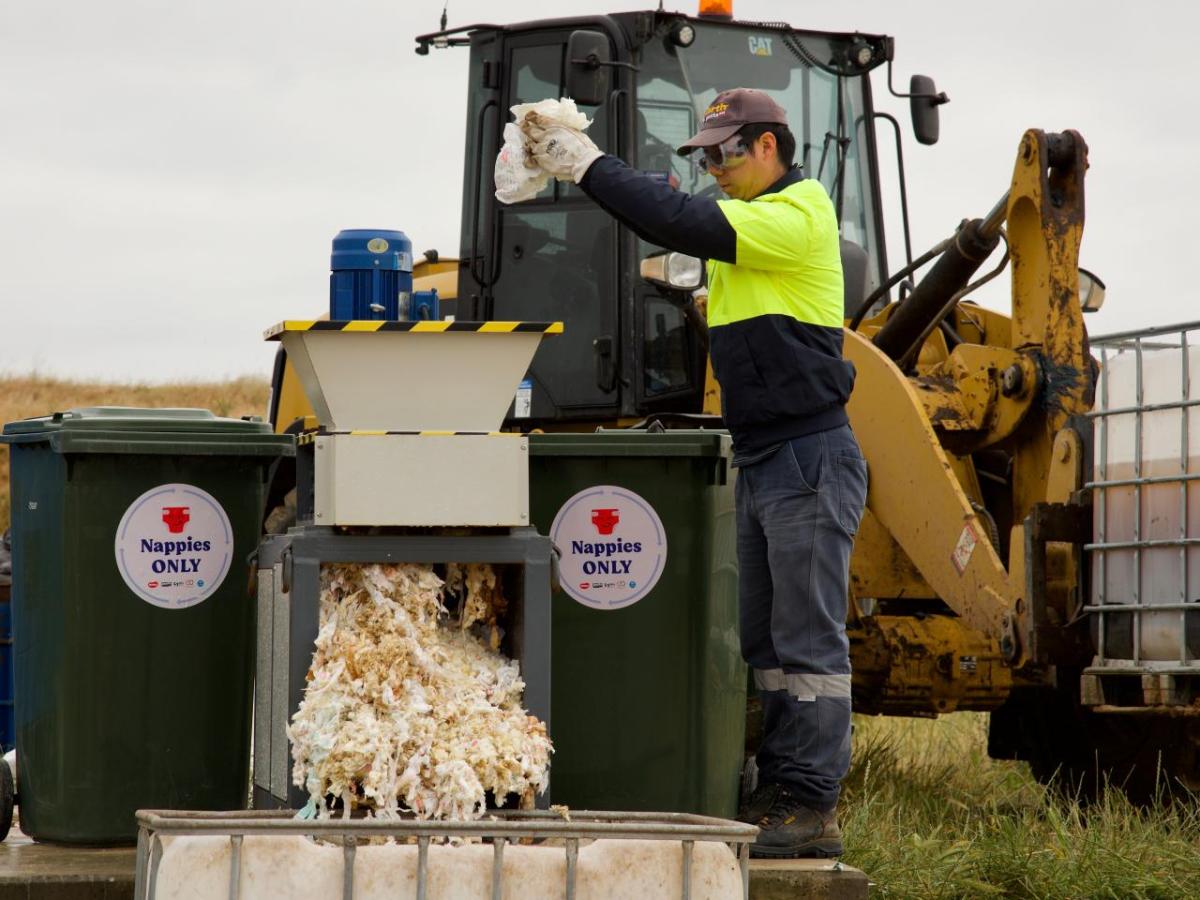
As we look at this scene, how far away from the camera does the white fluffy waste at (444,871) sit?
12.2 ft

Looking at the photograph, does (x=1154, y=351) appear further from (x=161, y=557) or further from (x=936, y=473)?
(x=161, y=557)

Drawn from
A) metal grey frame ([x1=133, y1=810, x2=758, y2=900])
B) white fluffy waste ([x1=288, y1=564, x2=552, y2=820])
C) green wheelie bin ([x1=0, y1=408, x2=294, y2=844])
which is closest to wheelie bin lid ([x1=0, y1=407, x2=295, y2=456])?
green wheelie bin ([x1=0, y1=408, x2=294, y2=844])

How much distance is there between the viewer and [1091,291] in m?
7.30

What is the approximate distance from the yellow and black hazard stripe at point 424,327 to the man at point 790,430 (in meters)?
0.40

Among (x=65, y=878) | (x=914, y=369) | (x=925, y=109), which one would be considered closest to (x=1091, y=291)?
(x=914, y=369)

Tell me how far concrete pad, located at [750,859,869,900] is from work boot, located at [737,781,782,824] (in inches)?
12.0

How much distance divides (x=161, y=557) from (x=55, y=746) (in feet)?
1.77

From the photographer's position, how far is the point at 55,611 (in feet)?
15.9

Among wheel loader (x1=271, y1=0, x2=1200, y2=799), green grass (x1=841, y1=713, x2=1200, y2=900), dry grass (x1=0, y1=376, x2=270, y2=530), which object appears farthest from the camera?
dry grass (x1=0, y1=376, x2=270, y2=530)

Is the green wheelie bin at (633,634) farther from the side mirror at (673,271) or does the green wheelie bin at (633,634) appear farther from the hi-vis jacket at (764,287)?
the side mirror at (673,271)

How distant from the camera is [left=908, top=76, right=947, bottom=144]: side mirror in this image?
8.20 meters

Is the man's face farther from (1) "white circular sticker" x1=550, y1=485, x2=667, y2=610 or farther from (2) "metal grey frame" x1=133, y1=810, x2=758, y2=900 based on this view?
(2) "metal grey frame" x1=133, y1=810, x2=758, y2=900

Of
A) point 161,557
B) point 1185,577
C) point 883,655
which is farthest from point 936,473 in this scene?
point 161,557

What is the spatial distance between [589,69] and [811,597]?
258 cm
